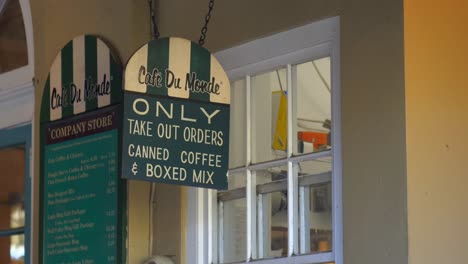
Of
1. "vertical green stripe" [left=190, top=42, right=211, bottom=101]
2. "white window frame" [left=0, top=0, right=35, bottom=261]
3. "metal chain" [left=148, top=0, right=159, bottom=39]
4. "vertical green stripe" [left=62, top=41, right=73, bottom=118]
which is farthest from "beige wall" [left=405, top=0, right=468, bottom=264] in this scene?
"white window frame" [left=0, top=0, right=35, bottom=261]

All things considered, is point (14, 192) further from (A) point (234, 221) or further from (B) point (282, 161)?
(B) point (282, 161)

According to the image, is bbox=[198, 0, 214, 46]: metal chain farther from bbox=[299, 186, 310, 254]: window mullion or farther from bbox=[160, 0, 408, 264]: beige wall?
bbox=[299, 186, 310, 254]: window mullion

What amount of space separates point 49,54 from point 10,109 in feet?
1.93

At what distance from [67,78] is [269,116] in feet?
3.91

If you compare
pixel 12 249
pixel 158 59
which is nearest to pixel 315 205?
pixel 158 59

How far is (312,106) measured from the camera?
4.39 m

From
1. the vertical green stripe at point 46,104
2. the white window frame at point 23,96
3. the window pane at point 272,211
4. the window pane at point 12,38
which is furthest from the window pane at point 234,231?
the window pane at point 12,38

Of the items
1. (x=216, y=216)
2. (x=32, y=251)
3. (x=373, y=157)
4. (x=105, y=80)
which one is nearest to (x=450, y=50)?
(x=373, y=157)

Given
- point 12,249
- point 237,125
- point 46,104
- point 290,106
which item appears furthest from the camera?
point 12,249

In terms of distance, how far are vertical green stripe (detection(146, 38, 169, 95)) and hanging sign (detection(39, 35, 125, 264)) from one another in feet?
1.97

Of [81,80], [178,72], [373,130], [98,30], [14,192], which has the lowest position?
[14,192]

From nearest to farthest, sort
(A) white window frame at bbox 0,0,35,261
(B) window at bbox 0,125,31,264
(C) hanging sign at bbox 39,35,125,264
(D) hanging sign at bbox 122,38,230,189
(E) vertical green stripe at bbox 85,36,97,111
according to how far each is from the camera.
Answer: (D) hanging sign at bbox 122,38,230,189 → (C) hanging sign at bbox 39,35,125,264 → (E) vertical green stripe at bbox 85,36,97,111 → (A) white window frame at bbox 0,0,35,261 → (B) window at bbox 0,125,31,264

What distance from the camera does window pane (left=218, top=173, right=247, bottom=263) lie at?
468 centimetres

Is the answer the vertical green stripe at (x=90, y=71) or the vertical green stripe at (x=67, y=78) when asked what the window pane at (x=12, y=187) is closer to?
the vertical green stripe at (x=67, y=78)
